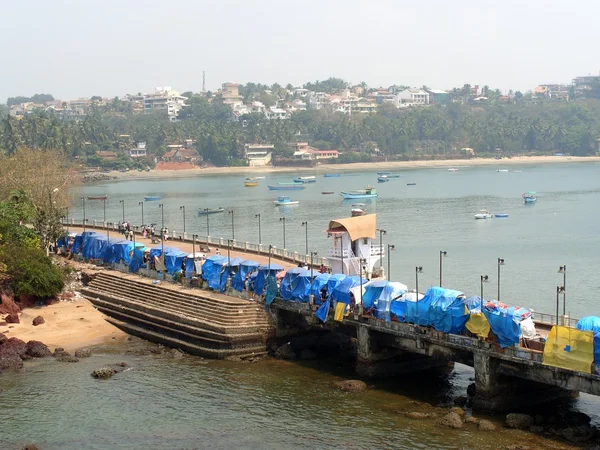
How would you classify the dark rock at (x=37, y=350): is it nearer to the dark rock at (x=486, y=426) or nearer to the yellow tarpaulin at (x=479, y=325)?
the yellow tarpaulin at (x=479, y=325)

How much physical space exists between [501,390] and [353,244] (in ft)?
52.2

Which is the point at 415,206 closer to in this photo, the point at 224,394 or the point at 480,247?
the point at 480,247

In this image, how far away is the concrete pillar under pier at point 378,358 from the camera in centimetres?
4369

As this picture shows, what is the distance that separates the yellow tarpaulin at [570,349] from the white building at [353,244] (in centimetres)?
1641

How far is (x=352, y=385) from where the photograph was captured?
1668 inches

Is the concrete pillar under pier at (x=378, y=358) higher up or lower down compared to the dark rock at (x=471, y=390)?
higher up

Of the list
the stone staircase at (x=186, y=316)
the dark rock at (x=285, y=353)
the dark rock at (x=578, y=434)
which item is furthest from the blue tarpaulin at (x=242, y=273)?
the dark rock at (x=578, y=434)

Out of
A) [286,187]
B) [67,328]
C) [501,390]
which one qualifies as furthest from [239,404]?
[286,187]

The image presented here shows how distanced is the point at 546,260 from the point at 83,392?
175 ft

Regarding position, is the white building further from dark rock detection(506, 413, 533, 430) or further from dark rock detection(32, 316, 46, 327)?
dark rock detection(32, 316, 46, 327)

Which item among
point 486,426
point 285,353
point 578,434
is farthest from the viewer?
point 285,353

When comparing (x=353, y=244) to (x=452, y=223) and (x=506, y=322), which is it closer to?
(x=506, y=322)

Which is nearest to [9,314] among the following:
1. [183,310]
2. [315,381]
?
[183,310]

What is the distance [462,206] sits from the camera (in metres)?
139
